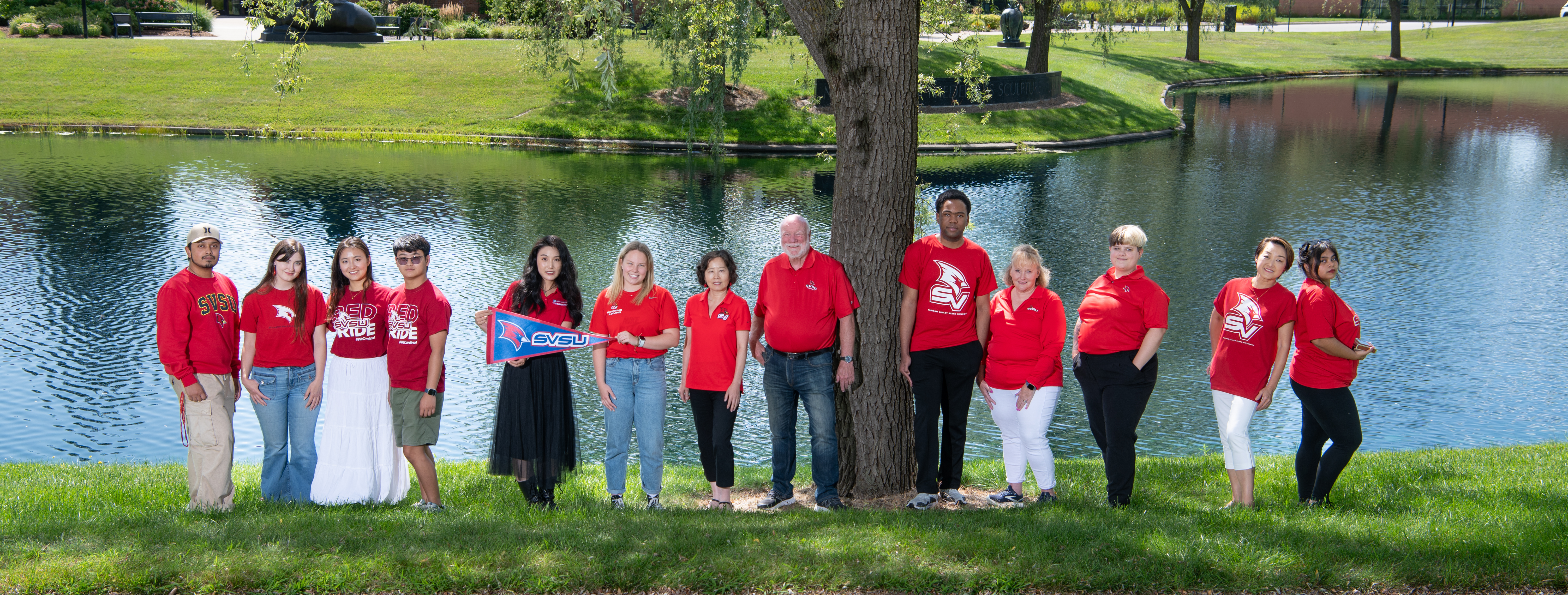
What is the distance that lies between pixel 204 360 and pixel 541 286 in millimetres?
1937

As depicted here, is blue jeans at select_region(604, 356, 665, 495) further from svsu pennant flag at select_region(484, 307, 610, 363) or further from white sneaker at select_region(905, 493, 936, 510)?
white sneaker at select_region(905, 493, 936, 510)

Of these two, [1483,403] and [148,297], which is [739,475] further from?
[148,297]

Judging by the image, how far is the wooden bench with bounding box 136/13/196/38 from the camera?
41656mm

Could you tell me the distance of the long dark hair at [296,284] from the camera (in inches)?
233

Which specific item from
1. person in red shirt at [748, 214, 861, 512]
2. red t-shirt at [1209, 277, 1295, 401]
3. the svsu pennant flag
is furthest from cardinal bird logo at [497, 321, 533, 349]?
red t-shirt at [1209, 277, 1295, 401]

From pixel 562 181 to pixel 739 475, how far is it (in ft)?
60.2

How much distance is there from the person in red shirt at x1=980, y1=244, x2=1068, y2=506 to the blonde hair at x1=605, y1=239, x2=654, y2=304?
2.14 meters

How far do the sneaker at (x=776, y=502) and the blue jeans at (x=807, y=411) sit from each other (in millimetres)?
123

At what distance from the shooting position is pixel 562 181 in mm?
24828

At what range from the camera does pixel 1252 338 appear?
235 inches

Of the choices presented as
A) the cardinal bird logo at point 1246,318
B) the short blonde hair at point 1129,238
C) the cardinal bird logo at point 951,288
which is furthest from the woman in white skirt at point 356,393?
the cardinal bird logo at point 1246,318

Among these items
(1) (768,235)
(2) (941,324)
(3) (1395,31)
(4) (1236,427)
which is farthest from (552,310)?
(3) (1395,31)

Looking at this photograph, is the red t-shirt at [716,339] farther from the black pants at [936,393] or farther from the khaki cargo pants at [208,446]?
the khaki cargo pants at [208,446]

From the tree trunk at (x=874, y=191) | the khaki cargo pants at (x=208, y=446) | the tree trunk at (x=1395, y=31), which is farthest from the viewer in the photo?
the tree trunk at (x=1395, y=31)
